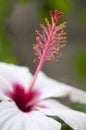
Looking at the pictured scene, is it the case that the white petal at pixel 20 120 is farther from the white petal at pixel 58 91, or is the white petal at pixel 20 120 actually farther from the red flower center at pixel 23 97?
the white petal at pixel 58 91

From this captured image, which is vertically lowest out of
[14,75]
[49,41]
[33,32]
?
[33,32]

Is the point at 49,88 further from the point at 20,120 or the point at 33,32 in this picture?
the point at 33,32

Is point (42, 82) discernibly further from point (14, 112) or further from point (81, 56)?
point (81, 56)

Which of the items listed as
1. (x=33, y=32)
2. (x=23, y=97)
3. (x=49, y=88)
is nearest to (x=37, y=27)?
(x=33, y=32)

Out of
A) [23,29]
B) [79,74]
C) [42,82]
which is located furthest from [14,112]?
[23,29]

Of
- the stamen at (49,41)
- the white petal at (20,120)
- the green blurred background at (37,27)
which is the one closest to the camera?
the white petal at (20,120)

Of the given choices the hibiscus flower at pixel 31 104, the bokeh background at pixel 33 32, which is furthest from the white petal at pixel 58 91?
the bokeh background at pixel 33 32

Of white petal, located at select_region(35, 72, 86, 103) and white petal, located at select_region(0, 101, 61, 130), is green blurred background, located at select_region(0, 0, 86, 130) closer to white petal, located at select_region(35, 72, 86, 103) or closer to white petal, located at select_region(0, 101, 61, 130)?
white petal, located at select_region(35, 72, 86, 103)
